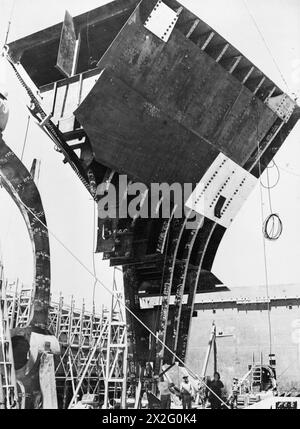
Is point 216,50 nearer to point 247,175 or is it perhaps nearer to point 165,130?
point 165,130

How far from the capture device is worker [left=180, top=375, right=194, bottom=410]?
9302 mm

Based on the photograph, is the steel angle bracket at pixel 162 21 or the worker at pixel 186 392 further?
the worker at pixel 186 392

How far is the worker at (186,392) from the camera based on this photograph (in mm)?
9302

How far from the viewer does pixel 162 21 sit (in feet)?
27.9

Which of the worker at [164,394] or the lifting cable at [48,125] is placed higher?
the lifting cable at [48,125]

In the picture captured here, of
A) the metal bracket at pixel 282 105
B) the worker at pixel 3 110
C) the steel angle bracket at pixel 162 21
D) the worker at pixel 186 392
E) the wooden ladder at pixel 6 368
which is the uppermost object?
the steel angle bracket at pixel 162 21

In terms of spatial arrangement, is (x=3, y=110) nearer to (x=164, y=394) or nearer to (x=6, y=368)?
(x=6, y=368)

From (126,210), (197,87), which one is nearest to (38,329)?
(126,210)

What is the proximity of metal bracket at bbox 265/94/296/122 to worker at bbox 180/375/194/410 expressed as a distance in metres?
6.80

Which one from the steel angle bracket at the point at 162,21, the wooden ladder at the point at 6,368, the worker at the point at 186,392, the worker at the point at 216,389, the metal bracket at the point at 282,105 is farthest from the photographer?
the metal bracket at the point at 282,105

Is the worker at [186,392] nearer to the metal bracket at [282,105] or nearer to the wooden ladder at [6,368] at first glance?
the wooden ladder at [6,368]

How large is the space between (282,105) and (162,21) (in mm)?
4178

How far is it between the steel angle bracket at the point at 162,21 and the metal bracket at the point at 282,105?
11.5ft

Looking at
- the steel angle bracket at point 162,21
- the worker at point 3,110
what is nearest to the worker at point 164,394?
the worker at point 3,110
